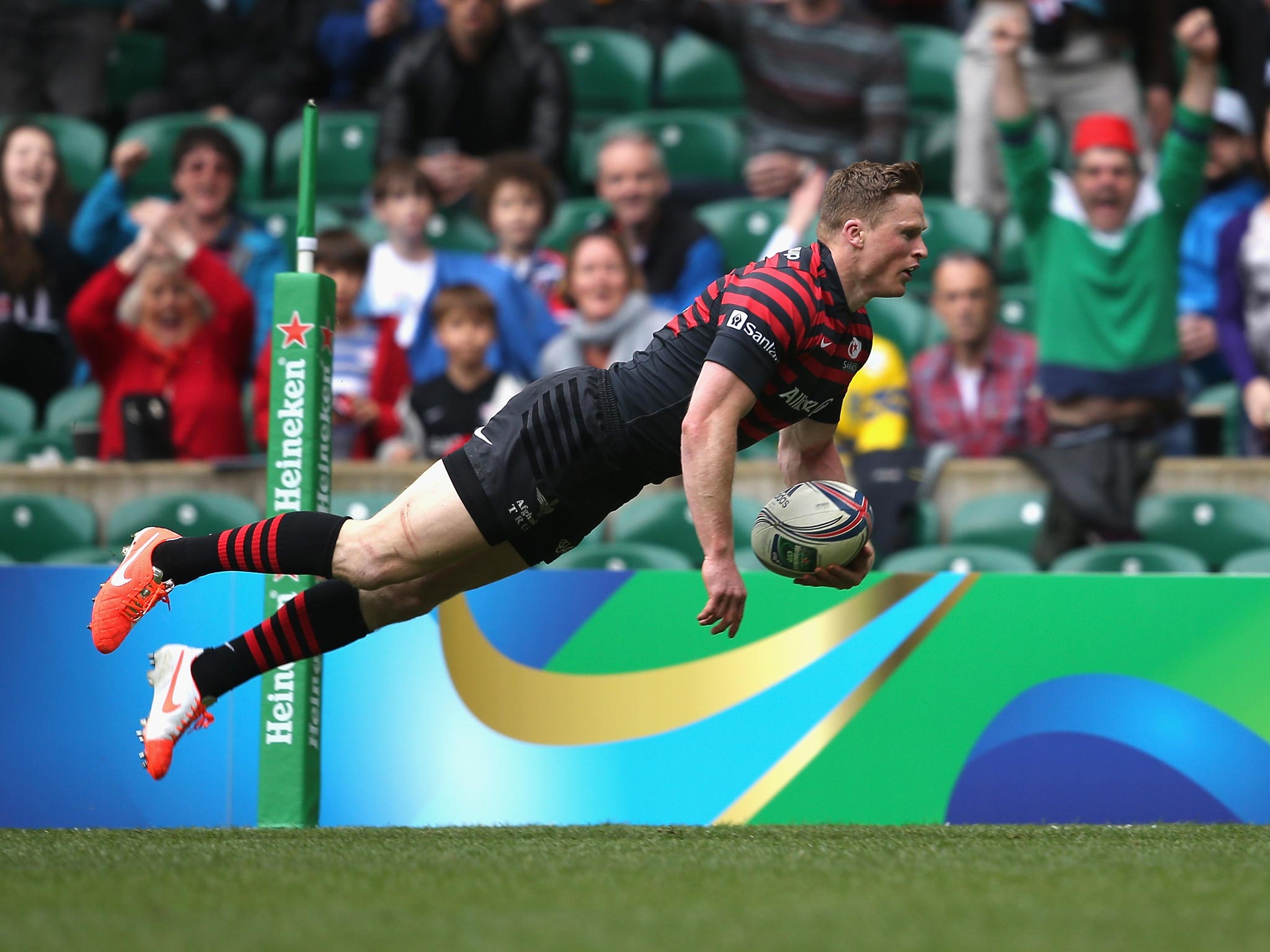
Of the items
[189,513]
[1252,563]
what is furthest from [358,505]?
[1252,563]

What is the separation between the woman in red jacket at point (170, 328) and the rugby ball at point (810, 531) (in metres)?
3.96

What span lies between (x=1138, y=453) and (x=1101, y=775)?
1.95 metres

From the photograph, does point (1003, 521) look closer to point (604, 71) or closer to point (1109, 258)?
point (1109, 258)

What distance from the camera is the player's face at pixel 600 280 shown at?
24.0 ft

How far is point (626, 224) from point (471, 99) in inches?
65.7

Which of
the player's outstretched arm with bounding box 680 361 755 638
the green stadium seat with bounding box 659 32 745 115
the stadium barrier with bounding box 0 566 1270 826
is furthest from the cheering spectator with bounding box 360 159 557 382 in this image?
the player's outstretched arm with bounding box 680 361 755 638

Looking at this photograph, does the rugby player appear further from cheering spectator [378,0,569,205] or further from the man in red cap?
cheering spectator [378,0,569,205]

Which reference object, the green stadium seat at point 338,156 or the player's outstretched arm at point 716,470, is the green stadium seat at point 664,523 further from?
the green stadium seat at point 338,156

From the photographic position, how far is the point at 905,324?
803 cm

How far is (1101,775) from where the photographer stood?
5.05 m

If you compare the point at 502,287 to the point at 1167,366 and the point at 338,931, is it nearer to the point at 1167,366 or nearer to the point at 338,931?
the point at 1167,366

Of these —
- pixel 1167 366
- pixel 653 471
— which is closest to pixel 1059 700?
pixel 653 471

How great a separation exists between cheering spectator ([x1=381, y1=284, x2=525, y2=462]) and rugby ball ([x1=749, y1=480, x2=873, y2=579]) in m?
3.00

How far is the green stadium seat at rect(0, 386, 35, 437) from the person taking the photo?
8234mm
